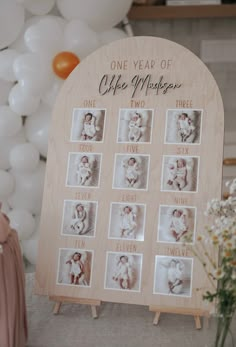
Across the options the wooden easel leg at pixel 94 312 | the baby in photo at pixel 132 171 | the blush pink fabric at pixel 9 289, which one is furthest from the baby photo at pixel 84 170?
the wooden easel leg at pixel 94 312

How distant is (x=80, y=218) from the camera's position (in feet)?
5.79

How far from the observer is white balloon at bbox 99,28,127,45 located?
2518 mm

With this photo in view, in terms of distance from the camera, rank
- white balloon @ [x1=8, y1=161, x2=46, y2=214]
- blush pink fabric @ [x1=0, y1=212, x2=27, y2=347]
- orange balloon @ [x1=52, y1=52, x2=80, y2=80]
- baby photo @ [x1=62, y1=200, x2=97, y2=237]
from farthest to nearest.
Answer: white balloon @ [x1=8, y1=161, x2=46, y2=214] < orange balloon @ [x1=52, y1=52, x2=80, y2=80] < baby photo @ [x1=62, y1=200, x2=97, y2=237] < blush pink fabric @ [x1=0, y1=212, x2=27, y2=347]

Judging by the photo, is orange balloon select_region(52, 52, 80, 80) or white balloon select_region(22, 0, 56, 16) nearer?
orange balloon select_region(52, 52, 80, 80)

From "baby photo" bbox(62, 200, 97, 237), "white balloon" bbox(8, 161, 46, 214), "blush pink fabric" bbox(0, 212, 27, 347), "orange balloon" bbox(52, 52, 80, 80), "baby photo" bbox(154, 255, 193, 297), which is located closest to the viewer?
"blush pink fabric" bbox(0, 212, 27, 347)

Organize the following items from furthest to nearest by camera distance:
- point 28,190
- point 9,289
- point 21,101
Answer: point 28,190, point 21,101, point 9,289

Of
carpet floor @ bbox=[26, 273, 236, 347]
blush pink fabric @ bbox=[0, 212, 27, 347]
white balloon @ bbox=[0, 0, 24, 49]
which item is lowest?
carpet floor @ bbox=[26, 273, 236, 347]

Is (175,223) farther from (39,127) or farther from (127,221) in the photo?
(39,127)

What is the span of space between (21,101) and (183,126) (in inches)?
40.8

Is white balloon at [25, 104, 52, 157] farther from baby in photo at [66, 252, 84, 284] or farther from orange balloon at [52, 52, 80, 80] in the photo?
baby in photo at [66, 252, 84, 284]

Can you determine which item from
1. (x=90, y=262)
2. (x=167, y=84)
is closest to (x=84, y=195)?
(x=90, y=262)

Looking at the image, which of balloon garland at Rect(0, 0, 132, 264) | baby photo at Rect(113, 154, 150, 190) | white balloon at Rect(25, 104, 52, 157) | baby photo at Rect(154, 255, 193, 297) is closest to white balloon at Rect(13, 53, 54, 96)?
balloon garland at Rect(0, 0, 132, 264)

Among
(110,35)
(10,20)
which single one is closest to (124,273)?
(110,35)

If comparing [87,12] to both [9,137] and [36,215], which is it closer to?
[9,137]
